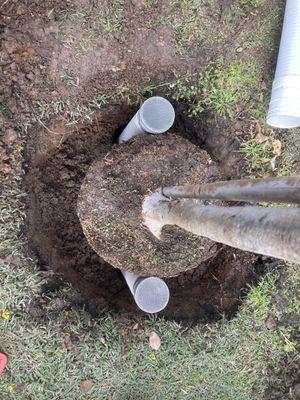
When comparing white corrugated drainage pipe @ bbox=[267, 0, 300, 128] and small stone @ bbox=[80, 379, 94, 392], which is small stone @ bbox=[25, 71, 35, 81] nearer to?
white corrugated drainage pipe @ bbox=[267, 0, 300, 128]

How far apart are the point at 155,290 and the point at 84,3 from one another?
1.70m

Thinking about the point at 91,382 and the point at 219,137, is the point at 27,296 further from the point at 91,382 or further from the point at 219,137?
the point at 219,137

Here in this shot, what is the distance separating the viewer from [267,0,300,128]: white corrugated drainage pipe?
2.84 m

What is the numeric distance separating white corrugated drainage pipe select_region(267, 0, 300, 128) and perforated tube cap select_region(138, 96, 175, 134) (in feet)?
2.25

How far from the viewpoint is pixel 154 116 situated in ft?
8.70

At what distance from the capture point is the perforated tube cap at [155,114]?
2.62 m

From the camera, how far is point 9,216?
2721mm

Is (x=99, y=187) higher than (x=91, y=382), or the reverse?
(x=99, y=187)

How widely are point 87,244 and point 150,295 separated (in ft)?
2.01

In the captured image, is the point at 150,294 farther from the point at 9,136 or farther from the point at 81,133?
the point at 9,136

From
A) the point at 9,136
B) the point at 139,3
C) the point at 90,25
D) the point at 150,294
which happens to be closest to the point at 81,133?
the point at 9,136

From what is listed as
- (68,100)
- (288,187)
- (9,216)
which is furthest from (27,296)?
(288,187)

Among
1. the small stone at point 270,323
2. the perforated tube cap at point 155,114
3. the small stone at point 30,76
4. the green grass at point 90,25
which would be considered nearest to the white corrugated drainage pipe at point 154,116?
the perforated tube cap at point 155,114

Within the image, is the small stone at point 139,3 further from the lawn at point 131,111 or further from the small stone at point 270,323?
the small stone at point 270,323
